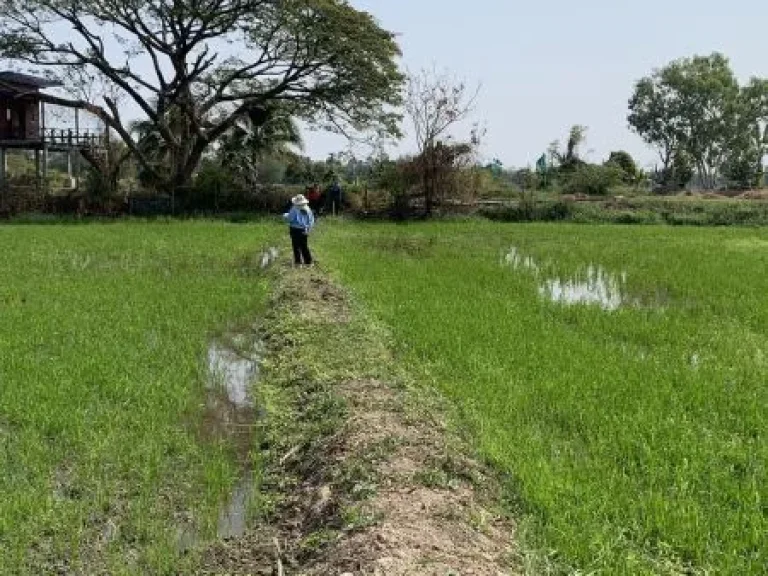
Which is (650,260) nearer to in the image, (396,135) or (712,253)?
(712,253)

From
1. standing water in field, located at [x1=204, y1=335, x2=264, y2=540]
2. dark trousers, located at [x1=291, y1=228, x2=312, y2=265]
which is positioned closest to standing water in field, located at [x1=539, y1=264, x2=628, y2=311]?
dark trousers, located at [x1=291, y1=228, x2=312, y2=265]

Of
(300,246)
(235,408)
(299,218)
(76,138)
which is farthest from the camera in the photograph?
(76,138)

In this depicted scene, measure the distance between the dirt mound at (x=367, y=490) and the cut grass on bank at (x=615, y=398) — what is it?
24cm

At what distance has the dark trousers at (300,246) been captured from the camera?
483 inches

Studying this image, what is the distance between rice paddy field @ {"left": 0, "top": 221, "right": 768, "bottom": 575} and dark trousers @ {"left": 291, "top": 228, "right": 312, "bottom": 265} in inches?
20.7

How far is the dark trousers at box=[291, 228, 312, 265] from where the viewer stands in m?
12.3

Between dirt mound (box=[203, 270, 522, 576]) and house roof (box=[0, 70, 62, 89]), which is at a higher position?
house roof (box=[0, 70, 62, 89])

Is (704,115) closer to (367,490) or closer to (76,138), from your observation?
(76,138)

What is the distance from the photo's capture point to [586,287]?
11484 millimetres

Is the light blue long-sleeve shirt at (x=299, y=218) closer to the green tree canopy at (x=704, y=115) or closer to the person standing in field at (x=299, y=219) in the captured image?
the person standing in field at (x=299, y=219)

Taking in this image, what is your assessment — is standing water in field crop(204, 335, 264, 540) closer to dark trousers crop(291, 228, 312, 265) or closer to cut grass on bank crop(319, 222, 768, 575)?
cut grass on bank crop(319, 222, 768, 575)

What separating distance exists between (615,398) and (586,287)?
6392 mm

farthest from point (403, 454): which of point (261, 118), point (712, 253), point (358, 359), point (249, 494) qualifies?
point (261, 118)

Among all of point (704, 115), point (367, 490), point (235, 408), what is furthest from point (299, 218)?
point (704, 115)
